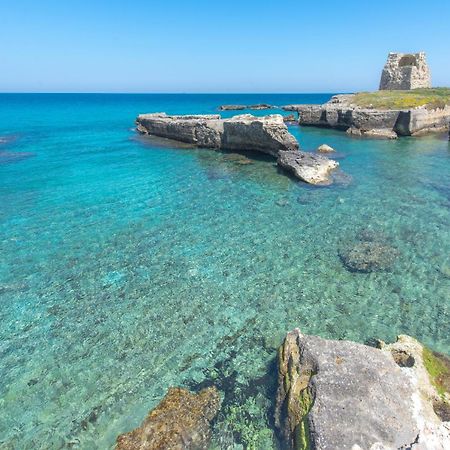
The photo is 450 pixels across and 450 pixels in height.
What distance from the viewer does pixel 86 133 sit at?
51.1 metres

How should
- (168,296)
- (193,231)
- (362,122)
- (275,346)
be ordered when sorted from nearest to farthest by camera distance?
1. (275,346)
2. (168,296)
3. (193,231)
4. (362,122)

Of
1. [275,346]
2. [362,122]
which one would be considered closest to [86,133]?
[362,122]

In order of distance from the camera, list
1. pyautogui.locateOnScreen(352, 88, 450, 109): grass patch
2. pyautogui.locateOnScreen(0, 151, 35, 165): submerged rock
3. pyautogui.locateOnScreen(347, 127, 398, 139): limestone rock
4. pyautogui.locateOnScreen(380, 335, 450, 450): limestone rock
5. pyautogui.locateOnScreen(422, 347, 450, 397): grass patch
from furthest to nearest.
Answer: pyautogui.locateOnScreen(352, 88, 450, 109): grass patch
pyautogui.locateOnScreen(347, 127, 398, 139): limestone rock
pyautogui.locateOnScreen(0, 151, 35, 165): submerged rock
pyautogui.locateOnScreen(422, 347, 450, 397): grass patch
pyautogui.locateOnScreen(380, 335, 450, 450): limestone rock

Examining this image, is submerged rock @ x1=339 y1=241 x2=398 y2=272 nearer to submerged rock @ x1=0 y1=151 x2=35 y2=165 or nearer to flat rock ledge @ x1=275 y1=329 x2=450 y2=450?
flat rock ledge @ x1=275 y1=329 x2=450 y2=450

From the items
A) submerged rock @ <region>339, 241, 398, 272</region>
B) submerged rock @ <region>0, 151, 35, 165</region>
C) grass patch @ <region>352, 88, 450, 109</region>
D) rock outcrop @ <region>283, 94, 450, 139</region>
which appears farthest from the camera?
grass patch @ <region>352, 88, 450, 109</region>

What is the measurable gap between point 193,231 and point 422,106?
4253 cm

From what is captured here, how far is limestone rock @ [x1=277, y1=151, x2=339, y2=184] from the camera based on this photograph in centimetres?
2391

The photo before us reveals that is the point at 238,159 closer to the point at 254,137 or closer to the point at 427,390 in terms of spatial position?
the point at 254,137

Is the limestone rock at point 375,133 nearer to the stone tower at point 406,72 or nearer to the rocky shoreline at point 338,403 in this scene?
the stone tower at point 406,72

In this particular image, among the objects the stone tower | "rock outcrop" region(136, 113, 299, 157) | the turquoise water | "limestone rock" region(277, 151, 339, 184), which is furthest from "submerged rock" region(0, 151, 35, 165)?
the stone tower

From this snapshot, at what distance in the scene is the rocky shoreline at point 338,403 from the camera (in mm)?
5754

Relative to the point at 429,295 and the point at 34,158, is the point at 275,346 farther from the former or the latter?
the point at 34,158

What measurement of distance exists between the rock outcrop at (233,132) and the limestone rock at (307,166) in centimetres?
256

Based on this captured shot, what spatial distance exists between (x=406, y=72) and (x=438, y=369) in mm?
76490
